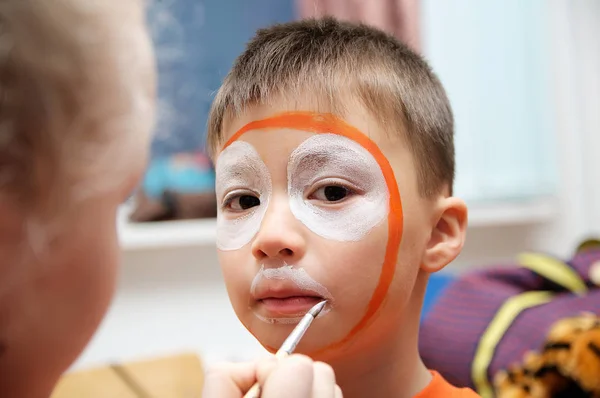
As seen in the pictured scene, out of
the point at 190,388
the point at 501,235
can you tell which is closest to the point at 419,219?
the point at 190,388

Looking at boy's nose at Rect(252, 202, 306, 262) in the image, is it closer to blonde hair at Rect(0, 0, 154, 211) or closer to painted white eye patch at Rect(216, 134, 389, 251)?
painted white eye patch at Rect(216, 134, 389, 251)

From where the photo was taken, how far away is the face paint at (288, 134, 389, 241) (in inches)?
28.8

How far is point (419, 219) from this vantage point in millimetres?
777

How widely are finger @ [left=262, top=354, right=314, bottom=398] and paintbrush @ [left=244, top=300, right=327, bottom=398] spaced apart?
13 millimetres

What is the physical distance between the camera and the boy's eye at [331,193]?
0.74 metres

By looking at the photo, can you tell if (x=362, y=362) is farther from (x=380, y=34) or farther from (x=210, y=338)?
(x=210, y=338)

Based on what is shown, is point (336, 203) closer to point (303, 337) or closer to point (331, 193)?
point (331, 193)

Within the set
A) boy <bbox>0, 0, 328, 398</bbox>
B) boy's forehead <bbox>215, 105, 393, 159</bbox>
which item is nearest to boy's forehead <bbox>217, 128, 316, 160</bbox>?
boy's forehead <bbox>215, 105, 393, 159</bbox>

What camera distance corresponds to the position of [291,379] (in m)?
0.53

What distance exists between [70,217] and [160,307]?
5.33ft

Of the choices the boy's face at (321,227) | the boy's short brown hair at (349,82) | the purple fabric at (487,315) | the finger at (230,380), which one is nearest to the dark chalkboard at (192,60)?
the purple fabric at (487,315)

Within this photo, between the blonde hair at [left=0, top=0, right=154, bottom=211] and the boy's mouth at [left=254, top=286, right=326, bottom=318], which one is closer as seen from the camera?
the blonde hair at [left=0, top=0, right=154, bottom=211]

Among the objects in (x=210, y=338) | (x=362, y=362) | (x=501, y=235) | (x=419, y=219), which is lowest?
(x=210, y=338)

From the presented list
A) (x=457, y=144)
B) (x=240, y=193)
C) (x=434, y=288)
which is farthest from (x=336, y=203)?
(x=457, y=144)
